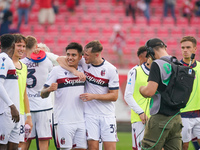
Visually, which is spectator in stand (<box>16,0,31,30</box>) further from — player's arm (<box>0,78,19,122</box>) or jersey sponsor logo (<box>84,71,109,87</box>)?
player's arm (<box>0,78,19,122</box>)

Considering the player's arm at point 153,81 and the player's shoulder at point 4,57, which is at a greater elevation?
the player's shoulder at point 4,57

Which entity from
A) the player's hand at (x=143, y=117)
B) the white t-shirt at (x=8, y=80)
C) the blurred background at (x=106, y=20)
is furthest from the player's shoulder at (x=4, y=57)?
the blurred background at (x=106, y=20)

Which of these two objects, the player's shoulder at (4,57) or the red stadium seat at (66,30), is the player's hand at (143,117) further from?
the red stadium seat at (66,30)

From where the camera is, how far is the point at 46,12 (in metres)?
23.3

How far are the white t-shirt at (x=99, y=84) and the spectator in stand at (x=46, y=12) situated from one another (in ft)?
51.0

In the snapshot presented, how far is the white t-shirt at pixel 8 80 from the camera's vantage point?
6.79 metres

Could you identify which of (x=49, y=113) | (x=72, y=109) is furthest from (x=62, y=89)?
(x=49, y=113)

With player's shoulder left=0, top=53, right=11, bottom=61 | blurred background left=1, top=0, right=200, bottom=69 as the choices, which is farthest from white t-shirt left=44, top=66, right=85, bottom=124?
blurred background left=1, top=0, right=200, bottom=69

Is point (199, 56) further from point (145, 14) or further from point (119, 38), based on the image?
point (145, 14)

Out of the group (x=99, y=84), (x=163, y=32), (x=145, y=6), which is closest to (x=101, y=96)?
(x=99, y=84)

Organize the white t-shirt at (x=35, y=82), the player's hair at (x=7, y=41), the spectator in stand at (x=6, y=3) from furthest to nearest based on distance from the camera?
the spectator in stand at (x=6, y=3) → the white t-shirt at (x=35, y=82) → the player's hair at (x=7, y=41)

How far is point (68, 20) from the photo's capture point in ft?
80.3

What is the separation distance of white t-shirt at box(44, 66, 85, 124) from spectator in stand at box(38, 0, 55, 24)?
619 inches

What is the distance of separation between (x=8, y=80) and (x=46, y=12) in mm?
16660
